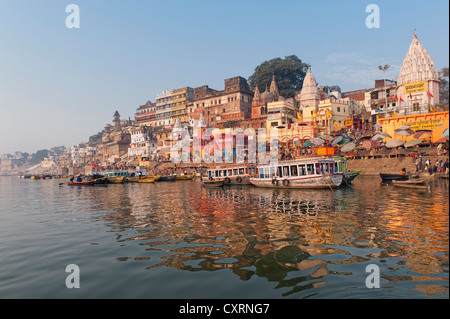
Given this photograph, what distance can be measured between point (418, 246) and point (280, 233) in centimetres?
386

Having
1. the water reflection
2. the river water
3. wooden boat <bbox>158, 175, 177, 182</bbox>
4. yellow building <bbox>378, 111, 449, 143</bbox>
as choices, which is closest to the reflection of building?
yellow building <bbox>378, 111, 449, 143</bbox>

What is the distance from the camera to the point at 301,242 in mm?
A: 8438

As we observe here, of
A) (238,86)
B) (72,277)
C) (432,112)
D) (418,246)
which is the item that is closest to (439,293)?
(418,246)

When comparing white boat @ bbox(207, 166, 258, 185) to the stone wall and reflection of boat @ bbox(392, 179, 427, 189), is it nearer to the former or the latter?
reflection of boat @ bbox(392, 179, 427, 189)

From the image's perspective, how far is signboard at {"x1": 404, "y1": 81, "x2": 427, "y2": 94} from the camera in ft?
140

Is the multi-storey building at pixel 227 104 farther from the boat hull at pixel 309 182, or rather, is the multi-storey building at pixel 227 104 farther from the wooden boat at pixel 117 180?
the boat hull at pixel 309 182

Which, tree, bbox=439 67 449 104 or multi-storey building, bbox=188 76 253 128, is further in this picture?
multi-storey building, bbox=188 76 253 128

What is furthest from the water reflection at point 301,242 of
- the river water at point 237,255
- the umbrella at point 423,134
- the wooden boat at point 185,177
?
the wooden boat at point 185,177

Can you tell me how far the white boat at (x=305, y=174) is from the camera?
23.4 metres

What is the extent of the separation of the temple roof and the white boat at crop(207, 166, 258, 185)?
3038 centimetres

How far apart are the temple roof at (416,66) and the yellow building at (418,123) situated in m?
9.24

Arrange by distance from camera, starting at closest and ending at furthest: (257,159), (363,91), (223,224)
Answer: (223,224), (257,159), (363,91)

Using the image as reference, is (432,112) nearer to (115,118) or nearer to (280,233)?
(280,233)

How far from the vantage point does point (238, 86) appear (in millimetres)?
66250
